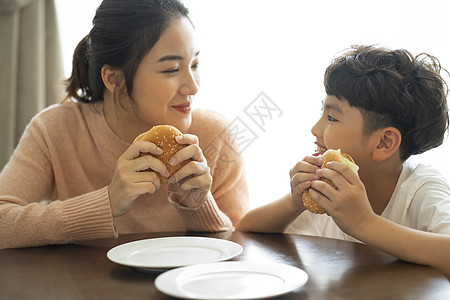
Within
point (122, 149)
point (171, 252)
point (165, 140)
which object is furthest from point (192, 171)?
point (122, 149)

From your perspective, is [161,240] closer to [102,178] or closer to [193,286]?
[193,286]

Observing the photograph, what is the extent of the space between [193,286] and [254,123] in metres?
1.46

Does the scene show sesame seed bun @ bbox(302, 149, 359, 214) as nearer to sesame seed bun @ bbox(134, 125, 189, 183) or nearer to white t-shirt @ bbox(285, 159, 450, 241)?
white t-shirt @ bbox(285, 159, 450, 241)

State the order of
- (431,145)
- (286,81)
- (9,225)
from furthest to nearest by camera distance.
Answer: (286,81) < (431,145) < (9,225)

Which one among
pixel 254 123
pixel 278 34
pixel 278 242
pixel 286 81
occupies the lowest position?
pixel 278 242

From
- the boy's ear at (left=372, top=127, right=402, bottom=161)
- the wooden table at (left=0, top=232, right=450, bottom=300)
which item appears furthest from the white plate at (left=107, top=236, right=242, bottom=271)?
the boy's ear at (left=372, top=127, right=402, bottom=161)

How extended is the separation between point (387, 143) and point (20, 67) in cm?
198

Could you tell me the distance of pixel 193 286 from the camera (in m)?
0.90

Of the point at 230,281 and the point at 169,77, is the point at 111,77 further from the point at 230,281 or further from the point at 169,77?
the point at 230,281

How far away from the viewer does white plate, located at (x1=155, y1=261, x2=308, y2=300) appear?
2.78ft

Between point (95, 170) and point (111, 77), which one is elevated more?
point (111, 77)

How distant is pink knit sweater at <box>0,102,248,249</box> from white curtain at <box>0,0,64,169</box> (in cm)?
89

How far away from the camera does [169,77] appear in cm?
158

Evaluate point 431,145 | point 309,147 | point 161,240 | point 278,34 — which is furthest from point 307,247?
point 278,34
